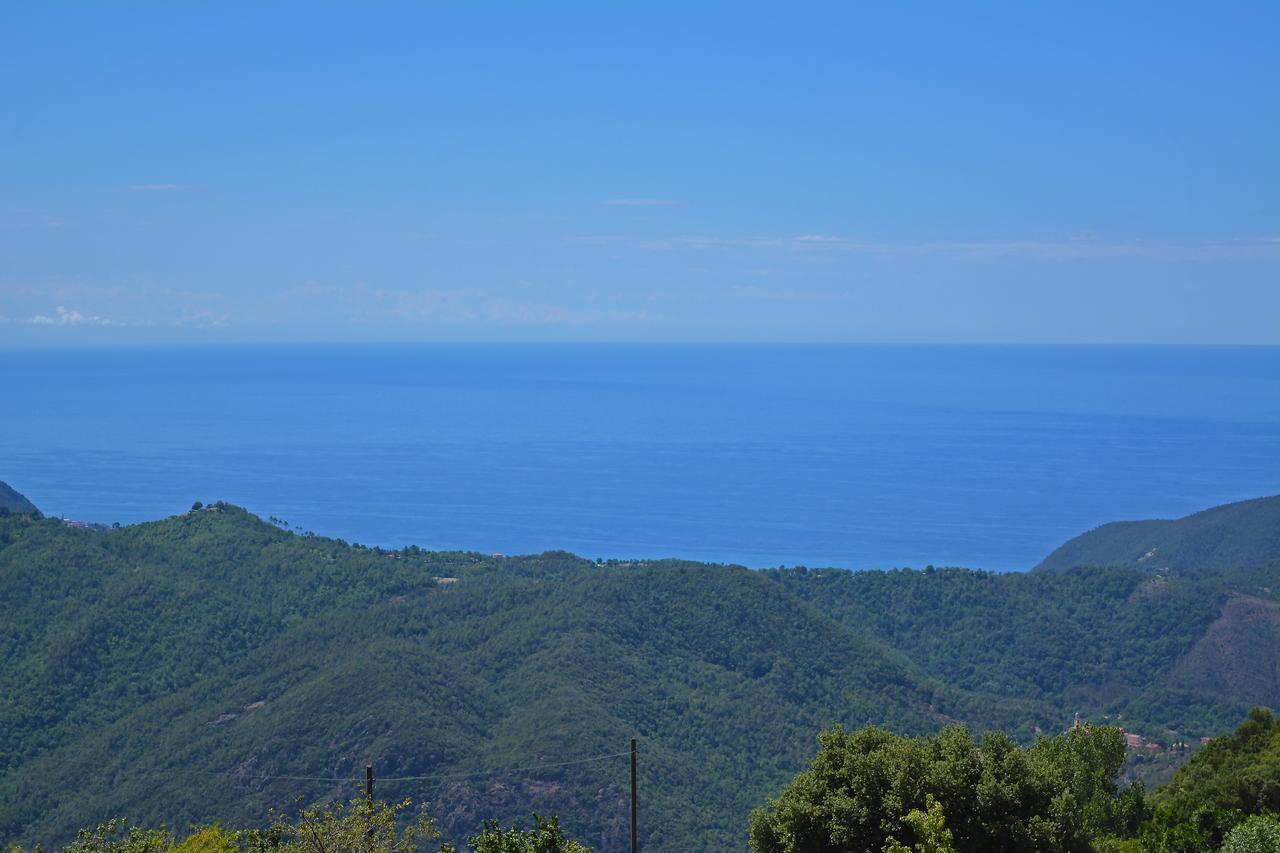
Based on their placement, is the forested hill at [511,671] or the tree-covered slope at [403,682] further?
the forested hill at [511,671]

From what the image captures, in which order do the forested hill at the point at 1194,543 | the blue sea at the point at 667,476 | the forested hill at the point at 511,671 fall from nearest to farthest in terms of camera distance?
the forested hill at the point at 511,671, the forested hill at the point at 1194,543, the blue sea at the point at 667,476

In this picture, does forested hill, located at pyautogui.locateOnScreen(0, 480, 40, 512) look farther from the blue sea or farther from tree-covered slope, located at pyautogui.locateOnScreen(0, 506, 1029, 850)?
tree-covered slope, located at pyautogui.locateOnScreen(0, 506, 1029, 850)

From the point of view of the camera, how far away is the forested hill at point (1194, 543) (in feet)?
246

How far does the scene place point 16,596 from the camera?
47.9m

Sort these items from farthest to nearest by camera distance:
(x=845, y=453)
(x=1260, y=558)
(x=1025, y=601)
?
1. (x=845, y=453)
2. (x=1260, y=558)
3. (x=1025, y=601)

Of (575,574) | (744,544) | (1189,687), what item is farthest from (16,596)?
(744,544)

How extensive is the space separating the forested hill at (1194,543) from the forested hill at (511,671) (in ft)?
34.5

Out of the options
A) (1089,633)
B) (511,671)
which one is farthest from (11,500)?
(1089,633)

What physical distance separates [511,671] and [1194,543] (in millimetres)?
53350

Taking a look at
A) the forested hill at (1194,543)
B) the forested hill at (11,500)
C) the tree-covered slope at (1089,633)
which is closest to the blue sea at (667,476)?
the forested hill at (1194,543)

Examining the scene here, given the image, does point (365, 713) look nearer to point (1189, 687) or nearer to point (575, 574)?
point (575, 574)

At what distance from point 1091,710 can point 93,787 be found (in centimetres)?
4283

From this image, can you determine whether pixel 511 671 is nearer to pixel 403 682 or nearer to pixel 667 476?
pixel 403 682

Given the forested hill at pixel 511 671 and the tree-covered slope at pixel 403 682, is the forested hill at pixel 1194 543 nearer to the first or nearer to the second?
the forested hill at pixel 511 671
